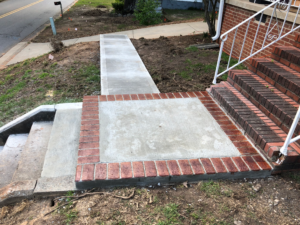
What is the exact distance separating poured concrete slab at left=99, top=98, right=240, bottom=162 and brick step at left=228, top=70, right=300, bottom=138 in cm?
67

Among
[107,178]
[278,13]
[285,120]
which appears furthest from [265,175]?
[278,13]

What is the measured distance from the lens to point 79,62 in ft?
18.9

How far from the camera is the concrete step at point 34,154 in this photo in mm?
2662

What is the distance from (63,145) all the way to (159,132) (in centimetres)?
126

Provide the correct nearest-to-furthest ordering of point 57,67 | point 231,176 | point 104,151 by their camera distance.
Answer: point 231,176 < point 104,151 < point 57,67

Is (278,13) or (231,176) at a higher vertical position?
(278,13)

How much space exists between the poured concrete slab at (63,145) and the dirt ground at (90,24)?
7.33m

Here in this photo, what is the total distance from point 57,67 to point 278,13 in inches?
202

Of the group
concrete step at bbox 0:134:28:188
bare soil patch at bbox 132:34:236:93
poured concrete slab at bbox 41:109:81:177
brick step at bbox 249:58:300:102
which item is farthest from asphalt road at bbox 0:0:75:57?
brick step at bbox 249:58:300:102

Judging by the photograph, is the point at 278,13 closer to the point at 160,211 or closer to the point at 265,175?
the point at 265,175

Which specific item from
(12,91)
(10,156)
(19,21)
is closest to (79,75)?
(12,91)

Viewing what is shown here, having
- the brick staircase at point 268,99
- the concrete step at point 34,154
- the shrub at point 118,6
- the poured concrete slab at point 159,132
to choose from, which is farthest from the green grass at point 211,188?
the shrub at point 118,6

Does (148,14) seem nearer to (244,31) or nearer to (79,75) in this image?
(244,31)

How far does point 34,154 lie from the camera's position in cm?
300
